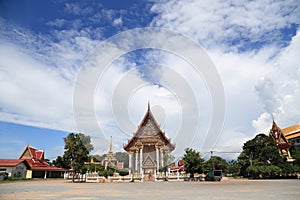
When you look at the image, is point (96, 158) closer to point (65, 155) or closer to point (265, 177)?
point (65, 155)

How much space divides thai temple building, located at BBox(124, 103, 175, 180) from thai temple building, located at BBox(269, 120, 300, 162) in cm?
2036

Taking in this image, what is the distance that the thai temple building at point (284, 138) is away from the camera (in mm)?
41156

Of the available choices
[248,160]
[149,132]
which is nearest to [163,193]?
[149,132]

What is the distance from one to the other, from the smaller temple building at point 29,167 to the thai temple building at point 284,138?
42.8 m

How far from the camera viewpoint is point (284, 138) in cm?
4262

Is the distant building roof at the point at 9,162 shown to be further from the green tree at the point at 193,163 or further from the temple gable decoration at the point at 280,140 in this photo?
the temple gable decoration at the point at 280,140

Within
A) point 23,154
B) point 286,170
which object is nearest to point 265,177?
point 286,170

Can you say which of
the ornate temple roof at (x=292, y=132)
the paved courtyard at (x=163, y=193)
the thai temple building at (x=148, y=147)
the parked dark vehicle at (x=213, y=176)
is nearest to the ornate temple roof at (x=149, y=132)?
the thai temple building at (x=148, y=147)

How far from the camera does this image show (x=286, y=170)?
3094cm

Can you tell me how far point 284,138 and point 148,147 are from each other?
2640 cm

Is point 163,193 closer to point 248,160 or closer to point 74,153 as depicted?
point 74,153

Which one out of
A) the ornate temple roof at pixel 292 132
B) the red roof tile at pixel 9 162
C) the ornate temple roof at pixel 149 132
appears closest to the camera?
the red roof tile at pixel 9 162

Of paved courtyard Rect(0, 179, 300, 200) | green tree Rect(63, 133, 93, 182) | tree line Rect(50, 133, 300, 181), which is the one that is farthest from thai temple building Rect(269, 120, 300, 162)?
green tree Rect(63, 133, 93, 182)

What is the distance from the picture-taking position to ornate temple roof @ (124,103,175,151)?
119 ft
